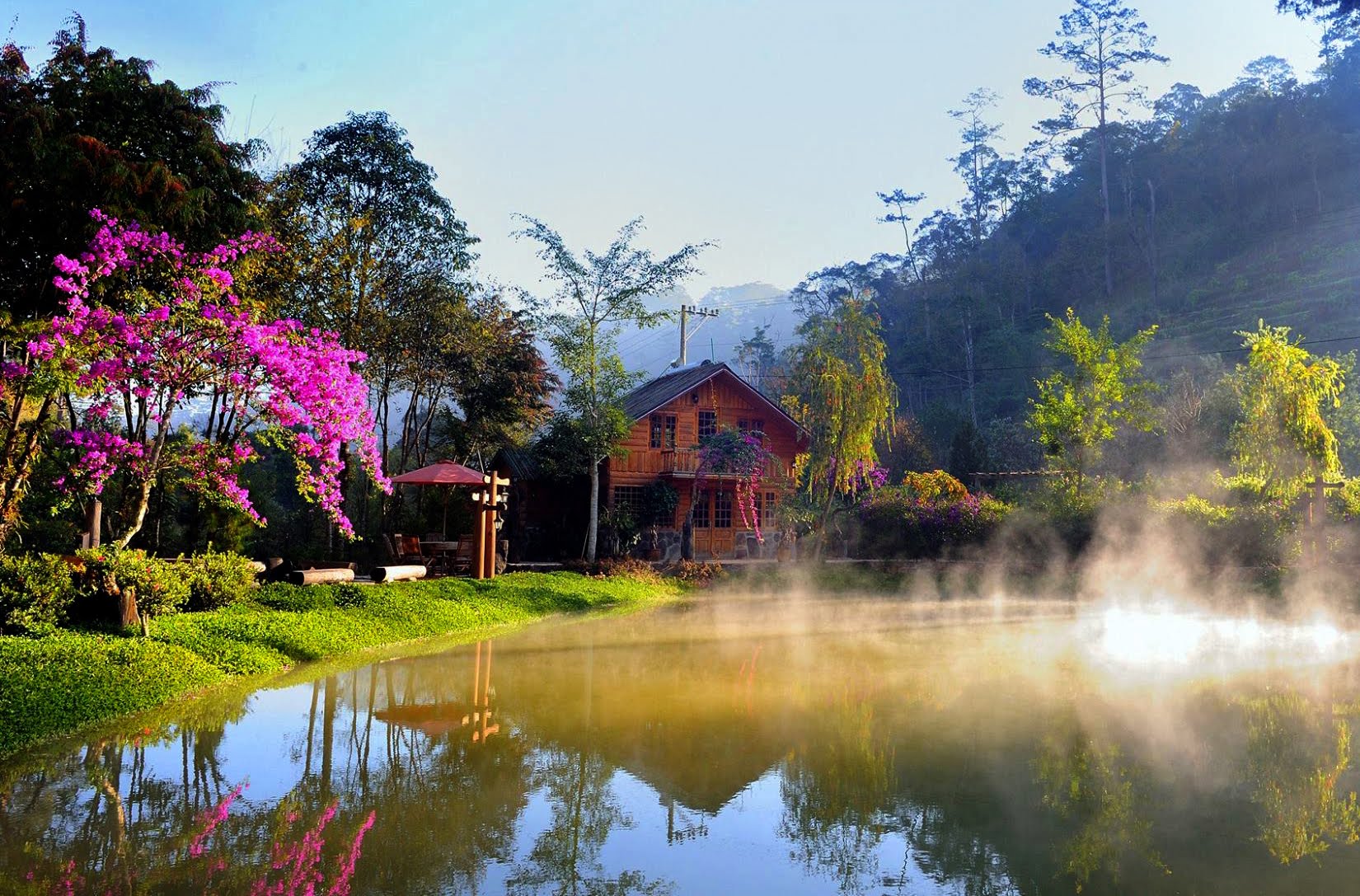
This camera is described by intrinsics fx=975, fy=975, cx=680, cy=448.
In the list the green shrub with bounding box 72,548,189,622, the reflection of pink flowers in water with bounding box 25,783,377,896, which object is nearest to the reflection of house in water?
the reflection of pink flowers in water with bounding box 25,783,377,896

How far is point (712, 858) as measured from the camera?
20.3 feet

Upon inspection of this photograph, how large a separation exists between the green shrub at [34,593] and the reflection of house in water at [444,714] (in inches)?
159

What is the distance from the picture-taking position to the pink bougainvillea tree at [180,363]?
1123cm

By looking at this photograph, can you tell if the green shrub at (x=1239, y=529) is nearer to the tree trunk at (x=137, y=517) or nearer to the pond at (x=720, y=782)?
the pond at (x=720, y=782)

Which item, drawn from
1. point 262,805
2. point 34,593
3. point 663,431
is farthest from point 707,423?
point 262,805

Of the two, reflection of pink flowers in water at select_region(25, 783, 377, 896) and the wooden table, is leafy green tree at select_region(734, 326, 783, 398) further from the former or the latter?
reflection of pink flowers in water at select_region(25, 783, 377, 896)

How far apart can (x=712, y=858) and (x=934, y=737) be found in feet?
11.4

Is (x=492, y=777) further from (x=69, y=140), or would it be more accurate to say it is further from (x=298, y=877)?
(x=69, y=140)

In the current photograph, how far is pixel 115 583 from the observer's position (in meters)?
11.7

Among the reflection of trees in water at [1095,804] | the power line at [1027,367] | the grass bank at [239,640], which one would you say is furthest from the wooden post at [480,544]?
the power line at [1027,367]

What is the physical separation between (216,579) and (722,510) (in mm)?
18328

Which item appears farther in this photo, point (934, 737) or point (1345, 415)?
point (1345, 415)

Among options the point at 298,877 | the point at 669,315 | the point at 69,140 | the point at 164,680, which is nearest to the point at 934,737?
the point at 298,877

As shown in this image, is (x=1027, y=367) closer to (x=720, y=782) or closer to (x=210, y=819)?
(x=720, y=782)
